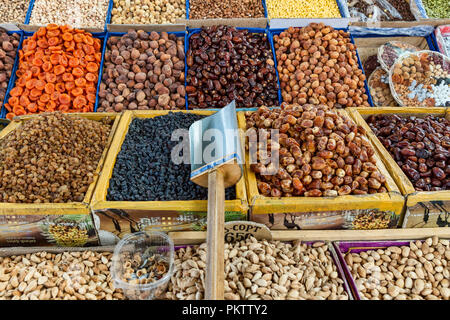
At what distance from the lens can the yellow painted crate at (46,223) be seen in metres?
1.49

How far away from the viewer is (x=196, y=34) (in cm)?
267

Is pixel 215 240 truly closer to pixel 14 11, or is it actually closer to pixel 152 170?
pixel 152 170

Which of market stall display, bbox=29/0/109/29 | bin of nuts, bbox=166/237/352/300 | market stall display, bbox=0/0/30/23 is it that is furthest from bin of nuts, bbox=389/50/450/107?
market stall display, bbox=0/0/30/23

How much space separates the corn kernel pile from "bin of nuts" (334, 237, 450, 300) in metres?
2.09

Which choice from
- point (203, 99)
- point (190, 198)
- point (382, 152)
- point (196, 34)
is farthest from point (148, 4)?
point (382, 152)

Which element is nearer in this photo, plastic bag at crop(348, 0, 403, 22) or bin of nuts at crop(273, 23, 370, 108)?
bin of nuts at crop(273, 23, 370, 108)

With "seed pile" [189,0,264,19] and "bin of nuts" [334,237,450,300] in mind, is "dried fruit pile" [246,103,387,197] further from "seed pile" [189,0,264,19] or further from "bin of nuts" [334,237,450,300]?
"seed pile" [189,0,264,19]

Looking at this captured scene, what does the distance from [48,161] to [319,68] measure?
1.79 m

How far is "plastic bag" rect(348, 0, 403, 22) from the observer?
9.97 ft

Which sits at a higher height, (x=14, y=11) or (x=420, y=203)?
(x=14, y=11)

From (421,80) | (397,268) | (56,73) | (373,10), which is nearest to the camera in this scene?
(397,268)

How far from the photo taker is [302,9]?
2941mm

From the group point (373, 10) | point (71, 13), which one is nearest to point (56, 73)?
point (71, 13)

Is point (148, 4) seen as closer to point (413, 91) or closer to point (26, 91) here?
point (26, 91)
